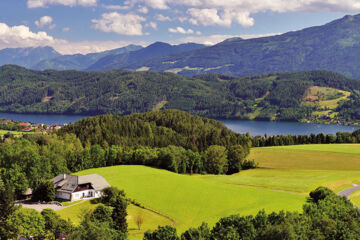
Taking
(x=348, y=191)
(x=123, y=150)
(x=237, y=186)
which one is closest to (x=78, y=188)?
(x=237, y=186)

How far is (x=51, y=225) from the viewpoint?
163 ft

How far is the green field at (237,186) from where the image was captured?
6203cm

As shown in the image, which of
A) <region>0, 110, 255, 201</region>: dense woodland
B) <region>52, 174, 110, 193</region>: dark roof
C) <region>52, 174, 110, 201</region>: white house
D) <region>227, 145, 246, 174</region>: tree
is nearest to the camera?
<region>52, 174, 110, 201</region>: white house

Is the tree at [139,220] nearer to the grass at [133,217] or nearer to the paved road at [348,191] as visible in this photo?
the grass at [133,217]

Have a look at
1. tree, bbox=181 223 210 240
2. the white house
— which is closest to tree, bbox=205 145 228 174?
the white house

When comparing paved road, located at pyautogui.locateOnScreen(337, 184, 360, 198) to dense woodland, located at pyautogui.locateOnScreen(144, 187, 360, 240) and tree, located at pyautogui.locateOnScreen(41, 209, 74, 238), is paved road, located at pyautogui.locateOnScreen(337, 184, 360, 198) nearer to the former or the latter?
dense woodland, located at pyautogui.locateOnScreen(144, 187, 360, 240)

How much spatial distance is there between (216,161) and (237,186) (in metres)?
31.4

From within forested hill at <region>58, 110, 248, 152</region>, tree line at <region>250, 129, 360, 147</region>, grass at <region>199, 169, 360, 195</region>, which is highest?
forested hill at <region>58, 110, 248, 152</region>

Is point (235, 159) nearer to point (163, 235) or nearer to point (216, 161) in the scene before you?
point (216, 161)

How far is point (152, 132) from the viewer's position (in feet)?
589

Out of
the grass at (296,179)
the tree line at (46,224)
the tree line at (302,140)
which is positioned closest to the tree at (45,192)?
the tree line at (46,224)

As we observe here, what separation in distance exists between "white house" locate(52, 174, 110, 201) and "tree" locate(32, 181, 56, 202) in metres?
2.17

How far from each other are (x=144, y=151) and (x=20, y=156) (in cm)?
4258

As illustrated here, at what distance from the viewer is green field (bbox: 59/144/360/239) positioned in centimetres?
6203
